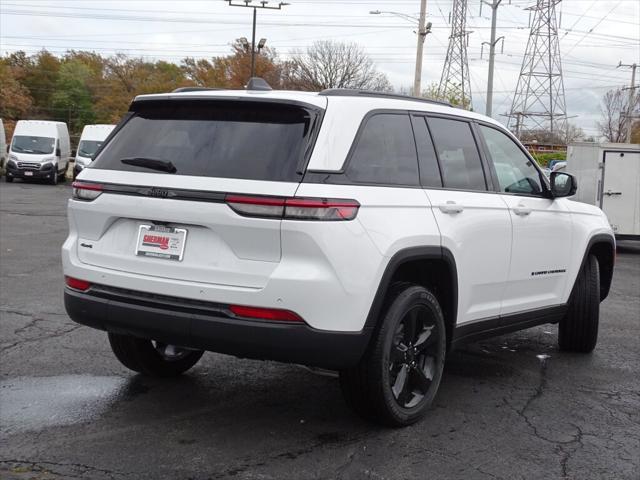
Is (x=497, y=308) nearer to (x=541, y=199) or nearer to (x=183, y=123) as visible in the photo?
(x=541, y=199)

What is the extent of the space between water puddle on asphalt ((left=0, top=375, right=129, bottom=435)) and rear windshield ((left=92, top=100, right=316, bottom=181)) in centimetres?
141

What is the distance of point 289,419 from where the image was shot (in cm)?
457

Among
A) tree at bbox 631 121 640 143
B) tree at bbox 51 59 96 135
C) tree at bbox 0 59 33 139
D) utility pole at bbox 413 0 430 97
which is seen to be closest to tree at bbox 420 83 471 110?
utility pole at bbox 413 0 430 97

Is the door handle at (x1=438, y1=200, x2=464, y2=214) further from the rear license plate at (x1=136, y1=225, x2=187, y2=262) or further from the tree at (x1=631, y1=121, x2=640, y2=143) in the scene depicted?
the tree at (x1=631, y1=121, x2=640, y2=143)

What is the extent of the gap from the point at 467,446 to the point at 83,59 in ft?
330

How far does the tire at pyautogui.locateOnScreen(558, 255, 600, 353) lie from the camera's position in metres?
6.36

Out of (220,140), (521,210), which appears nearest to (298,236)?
(220,140)

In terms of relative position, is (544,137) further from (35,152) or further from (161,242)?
(161,242)

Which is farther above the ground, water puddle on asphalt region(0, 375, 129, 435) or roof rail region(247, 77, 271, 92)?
roof rail region(247, 77, 271, 92)

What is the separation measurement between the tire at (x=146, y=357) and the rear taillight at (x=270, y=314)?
149 cm

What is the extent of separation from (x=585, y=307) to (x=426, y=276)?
2284mm

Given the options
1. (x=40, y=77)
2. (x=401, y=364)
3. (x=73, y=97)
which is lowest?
(x=401, y=364)

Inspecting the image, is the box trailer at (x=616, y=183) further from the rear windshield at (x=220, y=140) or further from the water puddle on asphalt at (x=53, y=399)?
the rear windshield at (x=220, y=140)

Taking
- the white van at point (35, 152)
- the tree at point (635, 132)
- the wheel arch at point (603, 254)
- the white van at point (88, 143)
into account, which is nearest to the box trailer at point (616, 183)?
the wheel arch at point (603, 254)
